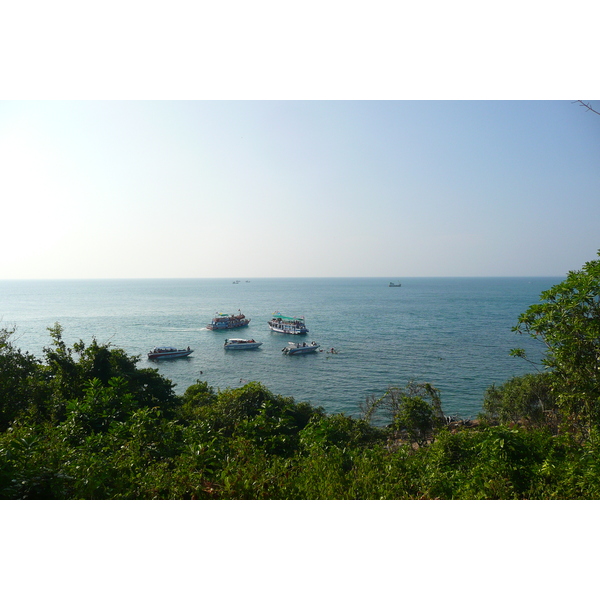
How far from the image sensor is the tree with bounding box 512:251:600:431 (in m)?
3.56

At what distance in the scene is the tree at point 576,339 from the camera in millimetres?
3557

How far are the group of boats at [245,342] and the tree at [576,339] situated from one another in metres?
27.8

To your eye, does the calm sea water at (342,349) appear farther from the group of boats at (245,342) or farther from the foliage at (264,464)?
the foliage at (264,464)

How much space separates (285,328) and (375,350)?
13648 mm

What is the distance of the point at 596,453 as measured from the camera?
3.13 metres

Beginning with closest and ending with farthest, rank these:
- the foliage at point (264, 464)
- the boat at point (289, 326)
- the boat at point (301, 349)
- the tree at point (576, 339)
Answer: the foliage at point (264, 464)
the tree at point (576, 339)
the boat at point (301, 349)
the boat at point (289, 326)

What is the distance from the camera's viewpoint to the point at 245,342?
34.6 metres

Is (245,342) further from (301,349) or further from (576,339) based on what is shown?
(576,339)

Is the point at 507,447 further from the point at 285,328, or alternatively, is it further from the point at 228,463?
the point at 285,328

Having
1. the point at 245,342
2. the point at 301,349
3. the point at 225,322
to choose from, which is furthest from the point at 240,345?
the point at 225,322

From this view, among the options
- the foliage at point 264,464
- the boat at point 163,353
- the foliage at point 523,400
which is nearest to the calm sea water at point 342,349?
the boat at point 163,353

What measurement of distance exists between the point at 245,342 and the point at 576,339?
3225 cm

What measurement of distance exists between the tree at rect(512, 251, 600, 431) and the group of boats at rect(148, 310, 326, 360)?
27774 mm

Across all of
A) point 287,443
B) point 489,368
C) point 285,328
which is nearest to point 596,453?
point 287,443
